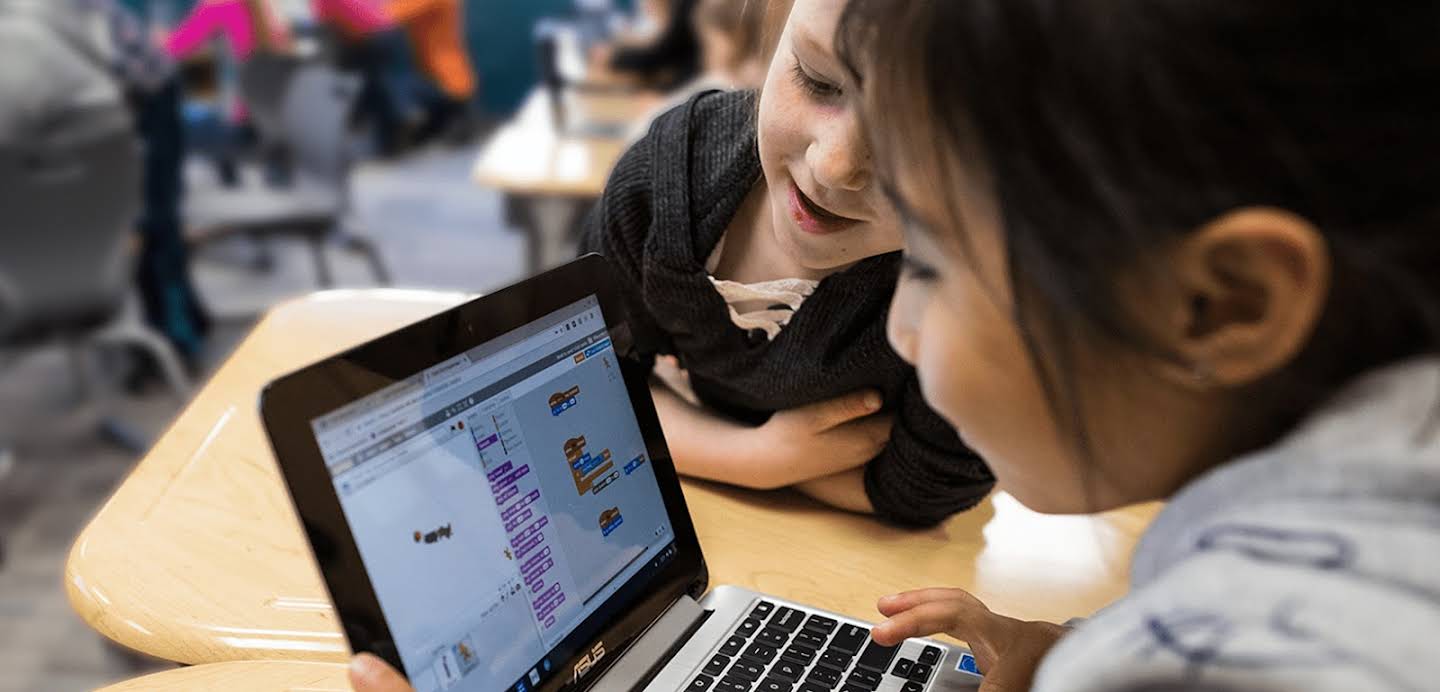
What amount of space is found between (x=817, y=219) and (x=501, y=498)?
28 centimetres

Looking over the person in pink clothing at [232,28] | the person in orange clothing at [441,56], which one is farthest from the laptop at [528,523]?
the person in orange clothing at [441,56]

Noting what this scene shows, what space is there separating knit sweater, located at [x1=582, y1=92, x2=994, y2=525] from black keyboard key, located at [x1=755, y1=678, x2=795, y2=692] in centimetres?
23

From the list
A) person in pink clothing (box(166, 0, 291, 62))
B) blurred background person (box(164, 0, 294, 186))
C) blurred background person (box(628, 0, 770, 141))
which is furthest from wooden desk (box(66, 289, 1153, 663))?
person in pink clothing (box(166, 0, 291, 62))

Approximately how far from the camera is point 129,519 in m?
0.78

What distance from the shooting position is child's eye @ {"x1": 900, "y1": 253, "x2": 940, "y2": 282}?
463 mm

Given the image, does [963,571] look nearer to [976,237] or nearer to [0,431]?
[976,237]

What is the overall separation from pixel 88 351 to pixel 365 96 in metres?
2.40

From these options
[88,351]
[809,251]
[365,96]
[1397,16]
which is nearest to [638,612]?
[809,251]

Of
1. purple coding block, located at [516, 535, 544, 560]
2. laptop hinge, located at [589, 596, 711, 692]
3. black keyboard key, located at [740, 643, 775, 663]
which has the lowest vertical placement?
black keyboard key, located at [740, 643, 775, 663]

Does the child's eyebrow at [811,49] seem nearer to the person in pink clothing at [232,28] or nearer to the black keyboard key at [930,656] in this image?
the black keyboard key at [930,656]

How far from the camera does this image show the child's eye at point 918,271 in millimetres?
463

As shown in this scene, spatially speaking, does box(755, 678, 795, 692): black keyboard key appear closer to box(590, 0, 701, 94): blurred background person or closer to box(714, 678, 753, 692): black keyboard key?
box(714, 678, 753, 692): black keyboard key

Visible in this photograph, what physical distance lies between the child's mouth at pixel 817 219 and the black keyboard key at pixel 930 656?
0.27 metres

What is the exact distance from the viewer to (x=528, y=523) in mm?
588
